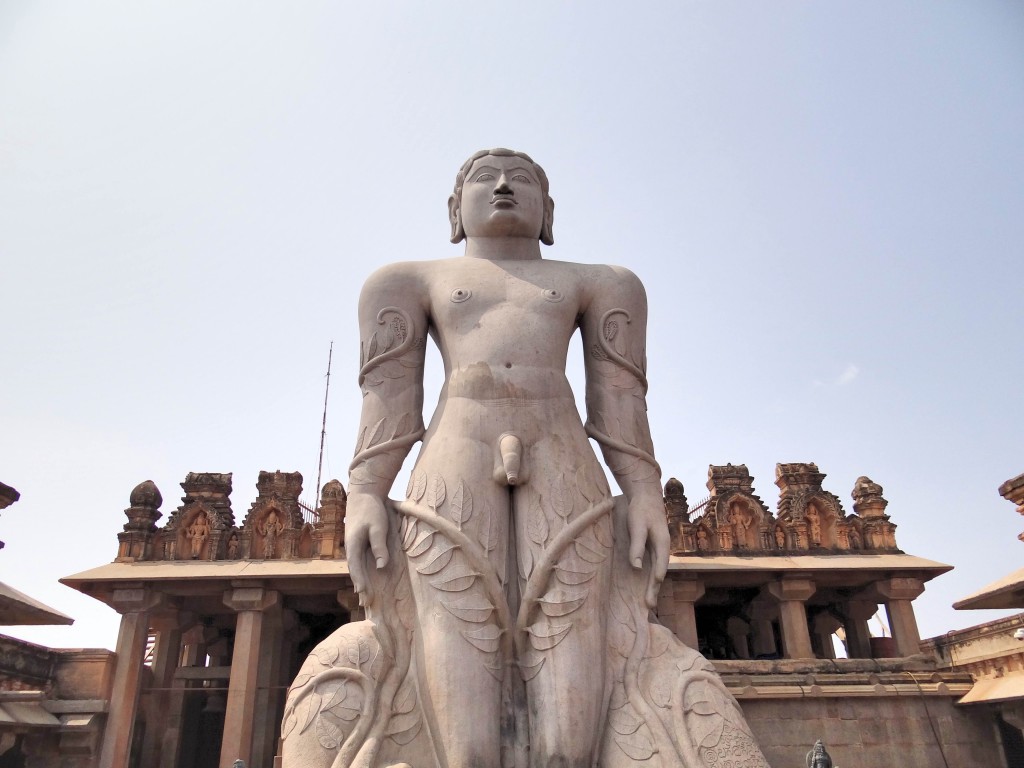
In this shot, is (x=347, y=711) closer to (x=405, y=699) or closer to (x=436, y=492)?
(x=405, y=699)

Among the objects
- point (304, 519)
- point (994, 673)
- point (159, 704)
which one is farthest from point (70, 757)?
point (994, 673)

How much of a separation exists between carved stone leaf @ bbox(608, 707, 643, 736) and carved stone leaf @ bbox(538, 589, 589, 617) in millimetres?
553

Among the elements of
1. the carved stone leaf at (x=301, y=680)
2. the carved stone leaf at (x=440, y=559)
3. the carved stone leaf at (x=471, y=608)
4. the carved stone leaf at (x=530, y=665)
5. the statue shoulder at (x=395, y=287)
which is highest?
the statue shoulder at (x=395, y=287)

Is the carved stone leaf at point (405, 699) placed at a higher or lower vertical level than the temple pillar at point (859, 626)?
lower

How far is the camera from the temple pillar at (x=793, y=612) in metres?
16.3

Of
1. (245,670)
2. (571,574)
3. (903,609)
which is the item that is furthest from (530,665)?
(903,609)

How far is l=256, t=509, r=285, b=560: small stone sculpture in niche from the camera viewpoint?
1780cm

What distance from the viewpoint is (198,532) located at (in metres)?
18.1

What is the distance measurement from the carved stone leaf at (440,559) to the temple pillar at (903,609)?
15.7 m

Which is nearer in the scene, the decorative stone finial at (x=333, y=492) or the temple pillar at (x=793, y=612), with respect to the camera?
the temple pillar at (x=793, y=612)

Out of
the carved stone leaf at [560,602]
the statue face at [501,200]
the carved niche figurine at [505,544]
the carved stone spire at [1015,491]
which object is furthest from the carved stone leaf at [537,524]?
the carved stone spire at [1015,491]

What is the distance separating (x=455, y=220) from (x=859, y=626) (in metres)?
17.6

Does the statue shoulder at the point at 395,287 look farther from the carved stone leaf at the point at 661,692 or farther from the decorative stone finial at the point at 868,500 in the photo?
the decorative stone finial at the point at 868,500

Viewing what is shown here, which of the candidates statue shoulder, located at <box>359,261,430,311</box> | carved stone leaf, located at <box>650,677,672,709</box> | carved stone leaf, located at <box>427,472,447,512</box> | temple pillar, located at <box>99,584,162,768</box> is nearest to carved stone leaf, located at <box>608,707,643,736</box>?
carved stone leaf, located at <box>650,677,672,709</box>
